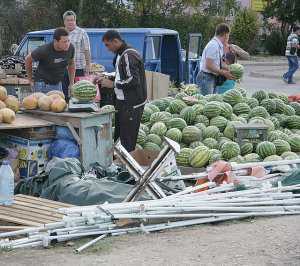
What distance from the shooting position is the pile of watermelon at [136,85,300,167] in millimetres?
9242

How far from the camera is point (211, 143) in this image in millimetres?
9578

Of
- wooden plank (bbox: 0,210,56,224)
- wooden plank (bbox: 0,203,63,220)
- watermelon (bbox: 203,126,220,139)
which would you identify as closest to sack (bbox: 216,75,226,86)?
watermelon (bbox: 203,126,220,139)

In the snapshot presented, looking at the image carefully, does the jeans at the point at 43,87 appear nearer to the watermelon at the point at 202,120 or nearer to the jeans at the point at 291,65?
the watermelon at the point at 202,120

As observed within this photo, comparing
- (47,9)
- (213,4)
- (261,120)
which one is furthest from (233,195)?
(213,4)

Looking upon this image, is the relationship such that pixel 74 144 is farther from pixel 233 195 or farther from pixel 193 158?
pixel 233 195

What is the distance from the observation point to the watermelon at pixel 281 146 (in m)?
9.41

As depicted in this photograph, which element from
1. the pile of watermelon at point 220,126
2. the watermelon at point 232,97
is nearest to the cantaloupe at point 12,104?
the pile of watermelon at point 220,126

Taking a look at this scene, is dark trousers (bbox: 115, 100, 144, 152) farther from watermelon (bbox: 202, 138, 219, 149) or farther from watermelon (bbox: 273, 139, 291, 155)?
watermelon (bbox: 273, 139, 291, 155)

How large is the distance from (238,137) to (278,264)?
417 cm

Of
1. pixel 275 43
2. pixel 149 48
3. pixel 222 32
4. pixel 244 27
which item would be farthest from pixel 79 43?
pixel 275 43

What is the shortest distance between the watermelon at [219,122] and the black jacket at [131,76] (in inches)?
63.2

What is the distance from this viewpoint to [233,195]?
267 inches

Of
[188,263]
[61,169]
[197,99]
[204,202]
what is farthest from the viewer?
[197,99]

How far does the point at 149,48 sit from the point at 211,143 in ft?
21.7
